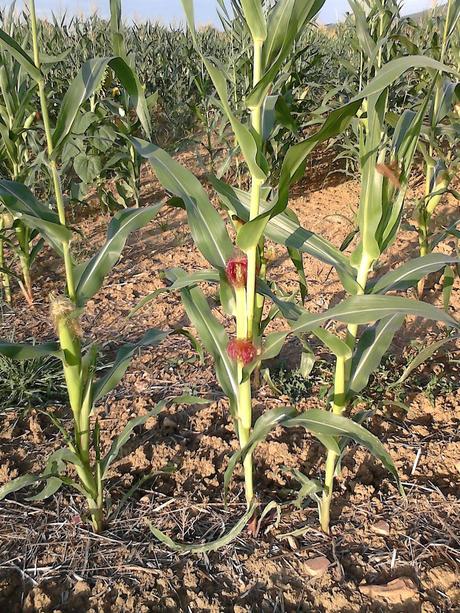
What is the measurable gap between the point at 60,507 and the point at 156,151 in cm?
139

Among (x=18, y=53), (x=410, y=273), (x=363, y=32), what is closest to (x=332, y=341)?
(x=410, y=273)

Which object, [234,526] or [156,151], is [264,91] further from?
[234,526]

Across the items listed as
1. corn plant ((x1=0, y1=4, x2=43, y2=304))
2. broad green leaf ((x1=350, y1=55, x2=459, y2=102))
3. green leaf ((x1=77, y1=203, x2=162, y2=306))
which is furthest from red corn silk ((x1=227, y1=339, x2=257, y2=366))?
corn plant ((x1=0, y1=4, x2=43, y2=304))

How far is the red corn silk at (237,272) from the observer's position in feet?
5.07

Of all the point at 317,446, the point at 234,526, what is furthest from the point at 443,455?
the point at 234,526

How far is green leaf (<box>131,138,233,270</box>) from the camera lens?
61.6 inches

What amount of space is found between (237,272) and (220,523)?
977mm

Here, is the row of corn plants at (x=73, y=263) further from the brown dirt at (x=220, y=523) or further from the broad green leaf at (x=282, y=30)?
the broad green leaf at (x=282, y=30)

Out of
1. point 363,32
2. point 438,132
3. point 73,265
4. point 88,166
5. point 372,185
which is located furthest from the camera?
point 88,166

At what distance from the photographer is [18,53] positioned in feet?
4.53

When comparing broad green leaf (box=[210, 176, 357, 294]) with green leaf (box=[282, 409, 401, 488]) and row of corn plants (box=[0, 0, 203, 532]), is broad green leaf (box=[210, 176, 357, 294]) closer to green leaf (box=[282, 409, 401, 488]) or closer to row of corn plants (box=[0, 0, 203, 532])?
row of corn plants (box=[0, 0, 203, 532])

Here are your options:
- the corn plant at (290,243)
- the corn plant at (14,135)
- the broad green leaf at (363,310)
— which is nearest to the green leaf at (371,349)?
the corn plant at (290,243)

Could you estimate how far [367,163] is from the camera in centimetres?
141

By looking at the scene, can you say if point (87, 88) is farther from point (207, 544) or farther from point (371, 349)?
point (207, 544)
